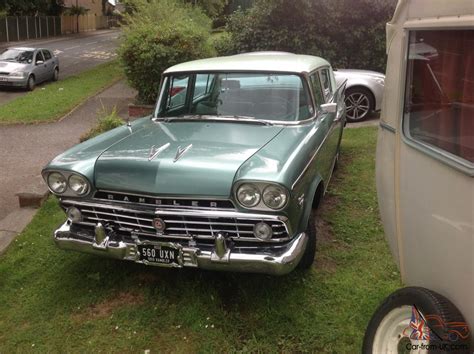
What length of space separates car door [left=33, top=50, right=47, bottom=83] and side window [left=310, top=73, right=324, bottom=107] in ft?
45.7

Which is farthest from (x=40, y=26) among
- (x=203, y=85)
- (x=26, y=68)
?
(x=203, y=85)

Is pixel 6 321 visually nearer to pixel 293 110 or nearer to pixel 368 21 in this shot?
pixel 293 110

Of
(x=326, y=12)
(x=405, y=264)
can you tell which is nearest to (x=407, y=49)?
(x=405, y=264)

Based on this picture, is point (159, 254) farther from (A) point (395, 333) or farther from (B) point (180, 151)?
(A) point (395, 333)

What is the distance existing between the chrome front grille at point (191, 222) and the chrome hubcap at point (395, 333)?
923mm

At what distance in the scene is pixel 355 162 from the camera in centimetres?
685

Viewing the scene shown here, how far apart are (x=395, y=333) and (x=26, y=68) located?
53.1 feet

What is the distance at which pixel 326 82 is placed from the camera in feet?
18.3

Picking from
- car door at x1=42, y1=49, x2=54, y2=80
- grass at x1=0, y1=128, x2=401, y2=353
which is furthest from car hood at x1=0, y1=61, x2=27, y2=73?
grass at x1=0, y1=128, x2=401, y2=353

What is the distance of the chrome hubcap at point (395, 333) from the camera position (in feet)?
8.24

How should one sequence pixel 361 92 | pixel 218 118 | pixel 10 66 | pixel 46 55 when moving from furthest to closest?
Answer: 1. pixel 46 55
2. pixel 10 66
3. pixel 361 92
4. pixel 218 118

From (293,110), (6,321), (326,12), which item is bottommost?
(6,321)

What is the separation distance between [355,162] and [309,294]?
3.52 meters

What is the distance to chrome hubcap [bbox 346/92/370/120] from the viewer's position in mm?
9492
